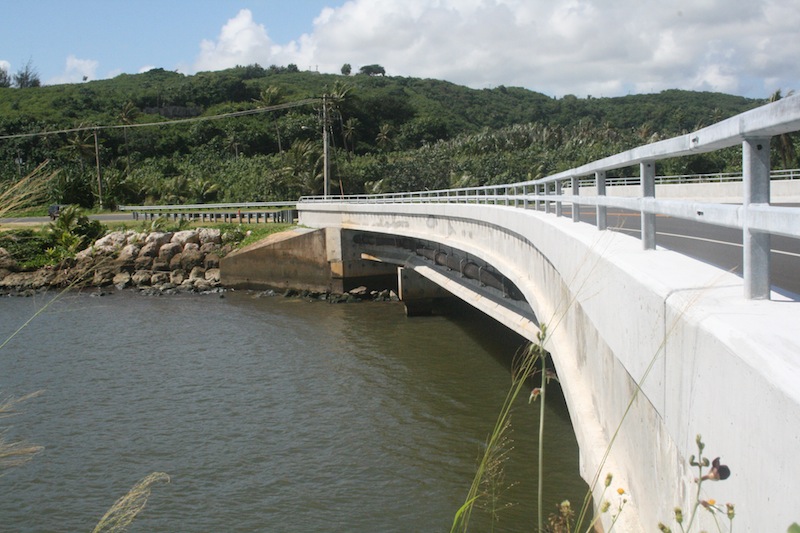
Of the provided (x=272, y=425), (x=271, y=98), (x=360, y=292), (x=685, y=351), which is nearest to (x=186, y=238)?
(x=360, y=292)

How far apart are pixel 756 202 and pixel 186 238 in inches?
1534

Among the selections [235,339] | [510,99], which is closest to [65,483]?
[235,339]

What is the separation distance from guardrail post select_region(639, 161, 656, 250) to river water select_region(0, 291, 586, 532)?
4.03m

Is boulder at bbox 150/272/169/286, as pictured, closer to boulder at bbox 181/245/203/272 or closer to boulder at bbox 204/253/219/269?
boulder at bbox 181/245/203/272

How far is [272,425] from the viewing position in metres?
15.3

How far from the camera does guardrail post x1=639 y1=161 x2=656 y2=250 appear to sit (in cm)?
501

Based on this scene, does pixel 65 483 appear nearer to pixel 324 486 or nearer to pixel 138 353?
pixel 324 486

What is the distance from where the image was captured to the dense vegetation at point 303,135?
60062mm

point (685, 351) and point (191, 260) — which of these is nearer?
point (685, 351)

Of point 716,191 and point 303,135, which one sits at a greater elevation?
point 303,135

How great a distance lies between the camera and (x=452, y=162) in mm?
62188

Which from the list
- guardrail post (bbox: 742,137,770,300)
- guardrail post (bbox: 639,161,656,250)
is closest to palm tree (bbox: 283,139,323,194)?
guardrail post (bbox: 639,161,656,250)

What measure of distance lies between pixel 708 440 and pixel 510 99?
14900cm

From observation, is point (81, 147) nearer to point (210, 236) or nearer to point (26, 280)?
point (26, 280)
